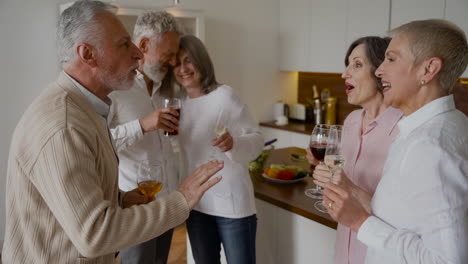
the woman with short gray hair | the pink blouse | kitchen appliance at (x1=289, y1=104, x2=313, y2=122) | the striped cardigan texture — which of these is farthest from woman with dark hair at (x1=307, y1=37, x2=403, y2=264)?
kitchen appliance at (x1=289, y1=104, x2=313, y2=122)

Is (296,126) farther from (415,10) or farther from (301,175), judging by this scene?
(301,175)

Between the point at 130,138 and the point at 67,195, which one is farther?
the point at 130,138

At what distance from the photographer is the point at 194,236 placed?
2006 millimetres

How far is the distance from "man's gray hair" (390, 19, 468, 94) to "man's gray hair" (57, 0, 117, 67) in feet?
3.09

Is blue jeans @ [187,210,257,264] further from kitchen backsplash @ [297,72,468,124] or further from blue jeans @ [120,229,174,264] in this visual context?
kitchen backsplash @ [297,72,468,124]

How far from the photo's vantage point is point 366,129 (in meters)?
1.59

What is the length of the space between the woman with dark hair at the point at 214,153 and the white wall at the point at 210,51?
1902mm

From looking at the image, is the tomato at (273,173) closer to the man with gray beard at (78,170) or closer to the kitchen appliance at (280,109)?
the man with gray beard at (78,170)

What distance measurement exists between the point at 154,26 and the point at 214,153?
2.19 ft

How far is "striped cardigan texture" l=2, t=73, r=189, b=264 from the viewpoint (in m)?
1.05

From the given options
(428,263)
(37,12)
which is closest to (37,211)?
(428,263)

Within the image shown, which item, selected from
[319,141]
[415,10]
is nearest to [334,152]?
[319,141]

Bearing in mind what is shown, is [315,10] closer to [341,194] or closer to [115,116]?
[115,116]

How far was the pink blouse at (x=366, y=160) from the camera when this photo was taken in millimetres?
1503
